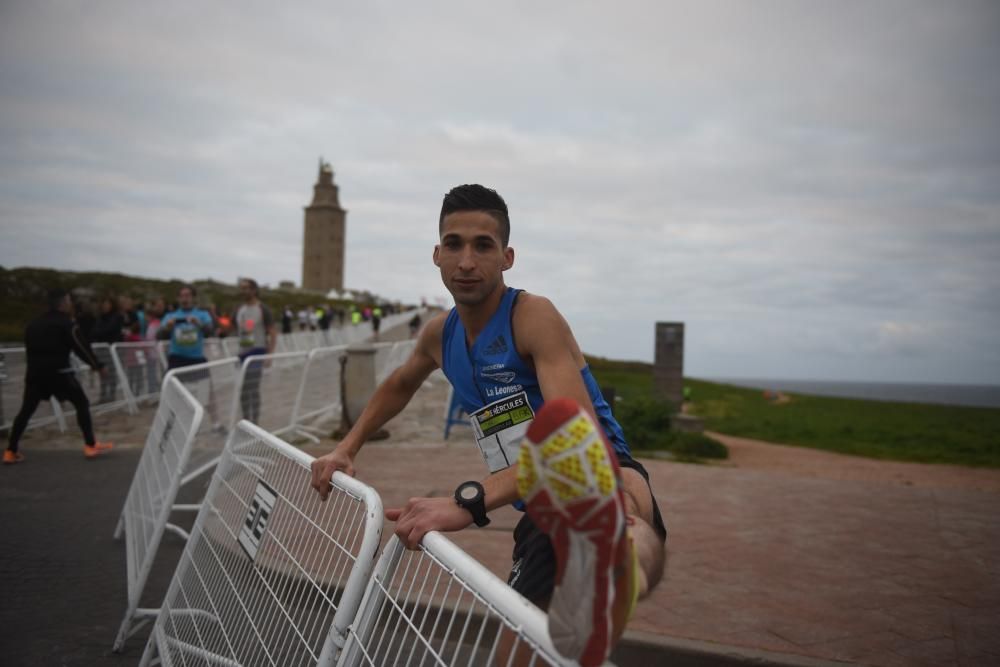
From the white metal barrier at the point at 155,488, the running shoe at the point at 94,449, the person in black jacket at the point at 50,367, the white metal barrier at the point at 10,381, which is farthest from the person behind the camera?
the white metal barrier at the point at 10,381

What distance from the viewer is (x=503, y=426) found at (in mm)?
2205

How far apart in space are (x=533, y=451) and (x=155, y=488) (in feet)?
14.0

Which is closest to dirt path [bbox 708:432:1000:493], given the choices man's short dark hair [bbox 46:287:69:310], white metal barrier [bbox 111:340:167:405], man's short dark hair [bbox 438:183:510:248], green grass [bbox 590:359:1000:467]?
green grass [bbox 590:359:1000:467]

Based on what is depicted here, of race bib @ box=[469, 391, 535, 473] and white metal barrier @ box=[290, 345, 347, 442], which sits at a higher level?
race bib @ box=[469, 391, 535, 473]

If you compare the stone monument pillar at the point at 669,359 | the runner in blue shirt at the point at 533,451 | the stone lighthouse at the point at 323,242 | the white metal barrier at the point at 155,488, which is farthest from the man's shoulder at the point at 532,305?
the stone lighthouse at the point at 323,242

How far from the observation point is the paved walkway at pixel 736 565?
3.47 meters

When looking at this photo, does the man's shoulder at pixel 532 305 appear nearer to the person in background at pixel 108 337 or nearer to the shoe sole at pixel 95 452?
the shoe sole at pixel 95 452

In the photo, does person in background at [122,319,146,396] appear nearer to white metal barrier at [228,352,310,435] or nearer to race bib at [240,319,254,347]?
race bib at [240,319,254,347]

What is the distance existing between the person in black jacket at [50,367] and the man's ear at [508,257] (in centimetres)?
773

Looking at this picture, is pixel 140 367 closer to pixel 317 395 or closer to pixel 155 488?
pixel 317 395

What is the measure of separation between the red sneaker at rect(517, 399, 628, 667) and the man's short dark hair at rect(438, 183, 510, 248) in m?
1.18

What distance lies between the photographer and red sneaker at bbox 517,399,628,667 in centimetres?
105

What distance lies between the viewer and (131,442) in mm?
9547

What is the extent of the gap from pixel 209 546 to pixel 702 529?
4205 millimetres
